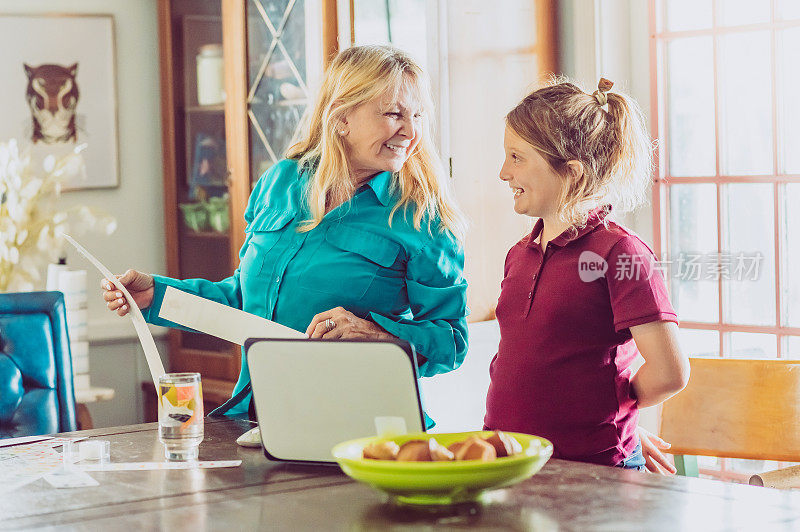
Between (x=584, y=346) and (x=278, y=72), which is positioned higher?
(x=278, y=72)

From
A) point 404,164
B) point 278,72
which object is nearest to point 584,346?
point 404,164

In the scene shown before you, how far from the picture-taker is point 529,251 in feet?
6.46

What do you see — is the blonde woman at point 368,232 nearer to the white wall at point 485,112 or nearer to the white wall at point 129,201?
the white wall at point 485,112

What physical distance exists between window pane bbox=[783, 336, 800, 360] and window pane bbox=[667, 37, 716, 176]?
0.53m

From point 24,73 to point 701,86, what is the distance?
2567mm

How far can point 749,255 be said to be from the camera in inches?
115

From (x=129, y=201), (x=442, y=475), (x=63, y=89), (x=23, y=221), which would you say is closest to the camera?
(x=442, y=475)

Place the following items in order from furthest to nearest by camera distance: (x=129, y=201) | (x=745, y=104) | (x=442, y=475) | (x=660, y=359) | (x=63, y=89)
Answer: (x=129, y=201)
(x=63, y=89)
(x=745, y=104)
(x=660, y=359)
(x=442, y=475)

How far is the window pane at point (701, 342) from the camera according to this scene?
3031 mm

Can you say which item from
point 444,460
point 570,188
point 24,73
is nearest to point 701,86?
point 570,188

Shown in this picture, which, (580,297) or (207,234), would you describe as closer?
(580,297)

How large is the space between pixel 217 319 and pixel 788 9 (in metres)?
1.86

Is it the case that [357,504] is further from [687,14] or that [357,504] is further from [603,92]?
[687,14]

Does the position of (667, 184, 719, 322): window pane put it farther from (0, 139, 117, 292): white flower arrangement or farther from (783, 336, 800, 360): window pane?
(0, 139, 117, 292): white flower arrangement
